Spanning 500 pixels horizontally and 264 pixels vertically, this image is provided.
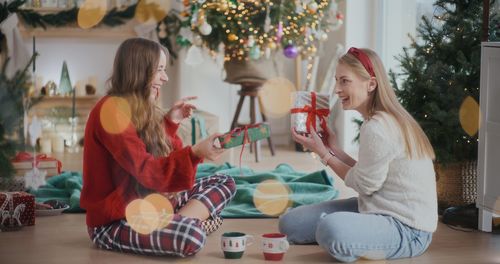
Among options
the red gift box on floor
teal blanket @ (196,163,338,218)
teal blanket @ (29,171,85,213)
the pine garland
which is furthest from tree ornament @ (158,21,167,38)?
the red gift box on floor

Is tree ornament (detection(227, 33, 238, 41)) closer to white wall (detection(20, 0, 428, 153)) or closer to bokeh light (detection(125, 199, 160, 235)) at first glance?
white wall (detection(20, 0, 428, 153))

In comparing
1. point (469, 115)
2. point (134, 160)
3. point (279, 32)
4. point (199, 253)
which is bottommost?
point (199, 253)

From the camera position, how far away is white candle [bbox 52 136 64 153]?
652cm

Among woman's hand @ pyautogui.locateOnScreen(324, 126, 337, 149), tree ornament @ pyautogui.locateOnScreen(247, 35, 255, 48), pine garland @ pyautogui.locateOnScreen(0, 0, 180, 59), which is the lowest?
woman's hand @ pyautogui.locateOnScreen(324, 126, 337, 149)

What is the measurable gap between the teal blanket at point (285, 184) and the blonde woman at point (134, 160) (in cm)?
88

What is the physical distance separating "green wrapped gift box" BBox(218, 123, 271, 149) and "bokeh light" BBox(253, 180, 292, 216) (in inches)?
36.5

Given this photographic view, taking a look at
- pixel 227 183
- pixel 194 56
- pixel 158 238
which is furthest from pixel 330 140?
pixel 194 56

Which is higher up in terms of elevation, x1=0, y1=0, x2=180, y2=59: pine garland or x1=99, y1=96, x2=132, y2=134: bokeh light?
x1=0, y1=0, x2=180, y2=59: pine garland

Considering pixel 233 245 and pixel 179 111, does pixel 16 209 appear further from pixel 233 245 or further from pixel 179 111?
pixel 233 245

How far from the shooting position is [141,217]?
3.32 meters

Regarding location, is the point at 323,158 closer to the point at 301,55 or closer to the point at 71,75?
the point at 301,55

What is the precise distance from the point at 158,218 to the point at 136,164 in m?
0.23

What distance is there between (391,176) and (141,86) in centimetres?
97

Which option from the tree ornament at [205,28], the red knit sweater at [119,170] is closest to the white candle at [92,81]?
the tree ornament at [205,28]
